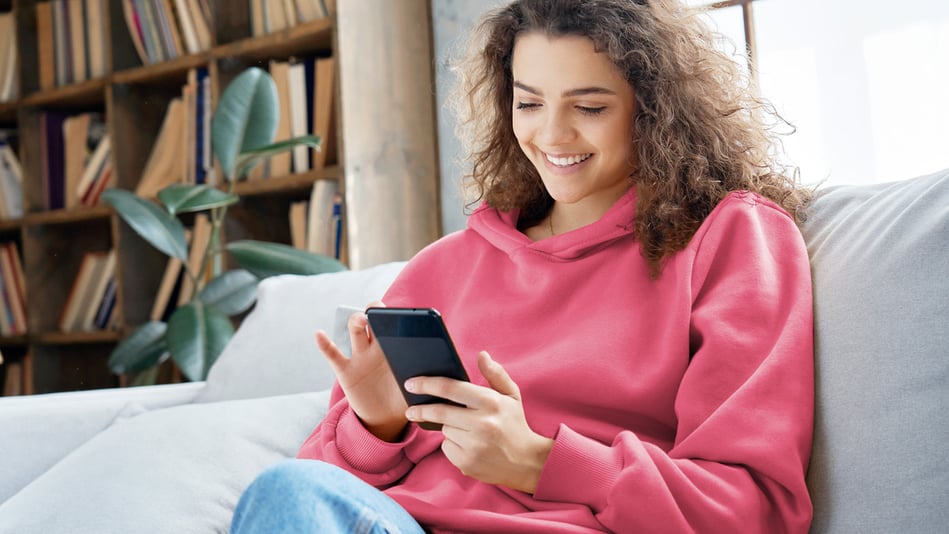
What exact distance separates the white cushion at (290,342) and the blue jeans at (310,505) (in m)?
0.75

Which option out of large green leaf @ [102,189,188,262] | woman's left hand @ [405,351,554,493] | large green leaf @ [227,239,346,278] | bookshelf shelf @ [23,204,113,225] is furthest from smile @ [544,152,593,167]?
Result: bookshelf shelf @ [23,204,113,225]

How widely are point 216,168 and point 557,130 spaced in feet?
6.03

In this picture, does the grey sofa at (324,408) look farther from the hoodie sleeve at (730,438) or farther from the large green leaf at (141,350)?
the large green leaf at (141,350)

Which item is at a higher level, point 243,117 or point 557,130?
point 243,117

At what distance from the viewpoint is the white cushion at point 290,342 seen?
1569mm

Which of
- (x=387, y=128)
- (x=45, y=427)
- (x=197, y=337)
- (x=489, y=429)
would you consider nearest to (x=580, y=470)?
(x=489, y=429)

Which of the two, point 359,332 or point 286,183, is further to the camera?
point 286,183

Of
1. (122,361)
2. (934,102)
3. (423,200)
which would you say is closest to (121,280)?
(122,361)

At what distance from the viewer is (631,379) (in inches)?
38.2

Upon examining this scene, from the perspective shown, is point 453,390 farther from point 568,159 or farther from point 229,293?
point 229,293

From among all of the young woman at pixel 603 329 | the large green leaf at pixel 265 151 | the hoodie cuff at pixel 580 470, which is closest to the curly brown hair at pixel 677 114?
the young woman at pixel 603 329

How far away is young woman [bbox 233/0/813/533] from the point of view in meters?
0.85

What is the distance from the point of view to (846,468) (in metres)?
0.87

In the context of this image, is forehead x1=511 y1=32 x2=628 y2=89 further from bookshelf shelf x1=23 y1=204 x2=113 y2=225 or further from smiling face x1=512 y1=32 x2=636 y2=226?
bookshelf shelf x1=23 y1=204 x2=113 y2=225
